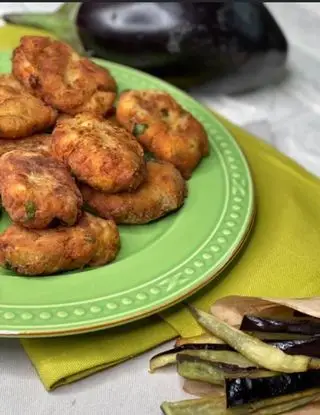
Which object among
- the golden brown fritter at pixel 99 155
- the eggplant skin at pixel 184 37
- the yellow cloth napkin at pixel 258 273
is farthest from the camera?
the eggplant skin at pixel 184 37

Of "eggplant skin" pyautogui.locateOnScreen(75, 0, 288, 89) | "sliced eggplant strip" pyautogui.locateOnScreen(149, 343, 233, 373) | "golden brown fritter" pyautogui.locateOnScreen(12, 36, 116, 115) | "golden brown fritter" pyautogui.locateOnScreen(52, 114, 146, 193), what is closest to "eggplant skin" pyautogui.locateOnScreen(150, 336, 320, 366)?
"sliced eggplant strip" pyautogui.locateOnScreen(149, 343, 233, 373)

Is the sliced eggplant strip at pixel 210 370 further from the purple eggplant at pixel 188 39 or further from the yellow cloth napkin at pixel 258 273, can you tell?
the purple eggplant at pixel 188 39

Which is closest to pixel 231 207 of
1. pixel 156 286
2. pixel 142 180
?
pixel 142 180

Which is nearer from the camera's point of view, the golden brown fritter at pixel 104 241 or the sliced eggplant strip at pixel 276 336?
the sliced eggplant strip at pixel 276 336

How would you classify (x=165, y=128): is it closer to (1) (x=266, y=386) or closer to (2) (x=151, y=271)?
(2) (x=151, y=271)

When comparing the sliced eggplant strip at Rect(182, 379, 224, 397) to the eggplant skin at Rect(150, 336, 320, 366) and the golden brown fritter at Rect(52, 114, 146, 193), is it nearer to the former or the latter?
the eggplant skin at Rect(150, 336, 320, 366)

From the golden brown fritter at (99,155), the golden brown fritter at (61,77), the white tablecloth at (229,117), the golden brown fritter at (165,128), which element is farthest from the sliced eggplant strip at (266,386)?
the golden brown fritter at (61,77)
